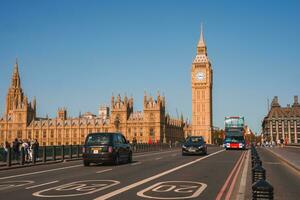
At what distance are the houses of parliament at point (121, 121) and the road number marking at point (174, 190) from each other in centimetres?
11238

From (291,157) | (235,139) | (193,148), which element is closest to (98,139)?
(193,148)

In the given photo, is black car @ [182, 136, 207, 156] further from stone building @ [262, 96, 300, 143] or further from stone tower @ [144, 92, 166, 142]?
stone building @ [262, 96, 300, 143]

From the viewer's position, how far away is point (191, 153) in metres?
36.8

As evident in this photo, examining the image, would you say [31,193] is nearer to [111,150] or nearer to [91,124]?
[111,150]

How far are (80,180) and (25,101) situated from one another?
137174 millimetres

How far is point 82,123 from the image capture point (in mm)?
140750

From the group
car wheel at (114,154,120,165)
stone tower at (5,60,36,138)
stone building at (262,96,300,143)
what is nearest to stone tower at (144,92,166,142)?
stone tower at (5,60,36,138)

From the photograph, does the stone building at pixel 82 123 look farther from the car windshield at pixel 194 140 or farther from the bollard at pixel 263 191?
the bollard at pixel 263 191

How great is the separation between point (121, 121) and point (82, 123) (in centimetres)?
1697

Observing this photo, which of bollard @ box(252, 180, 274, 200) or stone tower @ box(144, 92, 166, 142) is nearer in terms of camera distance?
bollard @ box(252, 180, 274, 200)

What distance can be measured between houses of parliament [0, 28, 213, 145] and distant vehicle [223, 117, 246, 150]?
68.7 meters

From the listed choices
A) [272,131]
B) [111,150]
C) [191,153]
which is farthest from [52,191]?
[272,131]

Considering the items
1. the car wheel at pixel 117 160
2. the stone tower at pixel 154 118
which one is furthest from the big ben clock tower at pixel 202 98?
the car wheel at pixel 117 160

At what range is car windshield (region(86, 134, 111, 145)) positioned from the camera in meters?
23.2
